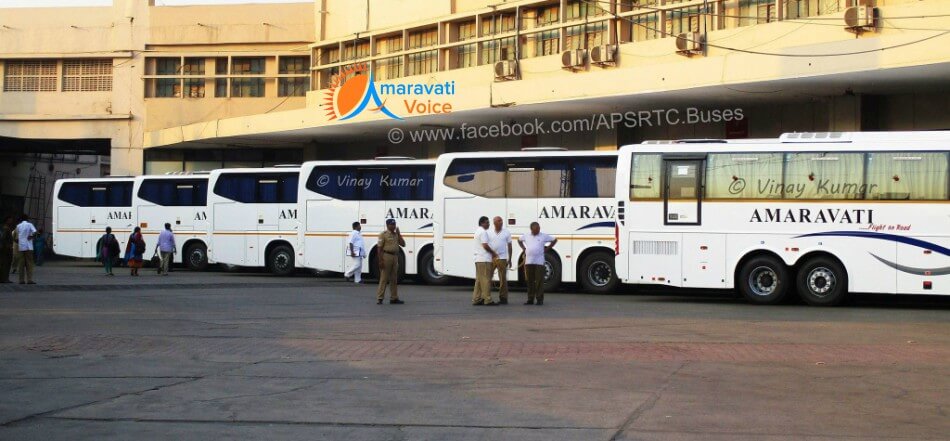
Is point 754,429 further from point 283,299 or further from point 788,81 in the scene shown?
point 788,81

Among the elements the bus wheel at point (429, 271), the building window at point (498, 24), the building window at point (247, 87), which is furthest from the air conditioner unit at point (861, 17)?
the building window at point (247, 87)

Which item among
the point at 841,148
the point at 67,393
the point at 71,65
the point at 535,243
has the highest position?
the point at 71,65

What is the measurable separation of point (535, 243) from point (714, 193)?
369 cm

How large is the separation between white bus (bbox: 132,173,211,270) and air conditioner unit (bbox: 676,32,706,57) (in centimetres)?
1596

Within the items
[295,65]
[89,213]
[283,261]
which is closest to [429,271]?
[283,261]

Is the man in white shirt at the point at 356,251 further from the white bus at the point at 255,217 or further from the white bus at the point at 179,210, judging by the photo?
the white bus at the point at 179,210

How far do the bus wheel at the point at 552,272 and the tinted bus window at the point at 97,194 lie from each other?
1977 cm

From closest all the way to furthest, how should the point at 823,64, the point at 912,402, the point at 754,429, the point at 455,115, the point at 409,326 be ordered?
the point at 754,429, the point at 912,402, the point at 409,326, the point at 823,64, the point at 455,115

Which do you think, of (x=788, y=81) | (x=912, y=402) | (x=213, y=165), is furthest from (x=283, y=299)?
(x=213, y=165)

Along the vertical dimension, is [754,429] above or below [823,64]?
below

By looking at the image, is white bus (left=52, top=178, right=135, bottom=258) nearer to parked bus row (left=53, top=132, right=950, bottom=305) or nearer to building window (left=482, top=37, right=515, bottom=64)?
building window (left=482, top=37, right=515, bottom=64)

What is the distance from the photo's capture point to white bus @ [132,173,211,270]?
3825 centimetres

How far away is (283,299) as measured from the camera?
22969mm

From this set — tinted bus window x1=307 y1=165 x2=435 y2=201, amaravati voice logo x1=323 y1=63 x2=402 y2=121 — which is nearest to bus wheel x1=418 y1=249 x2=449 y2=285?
tinted bus window x1=307 y1=165 x2=435 y2=201
